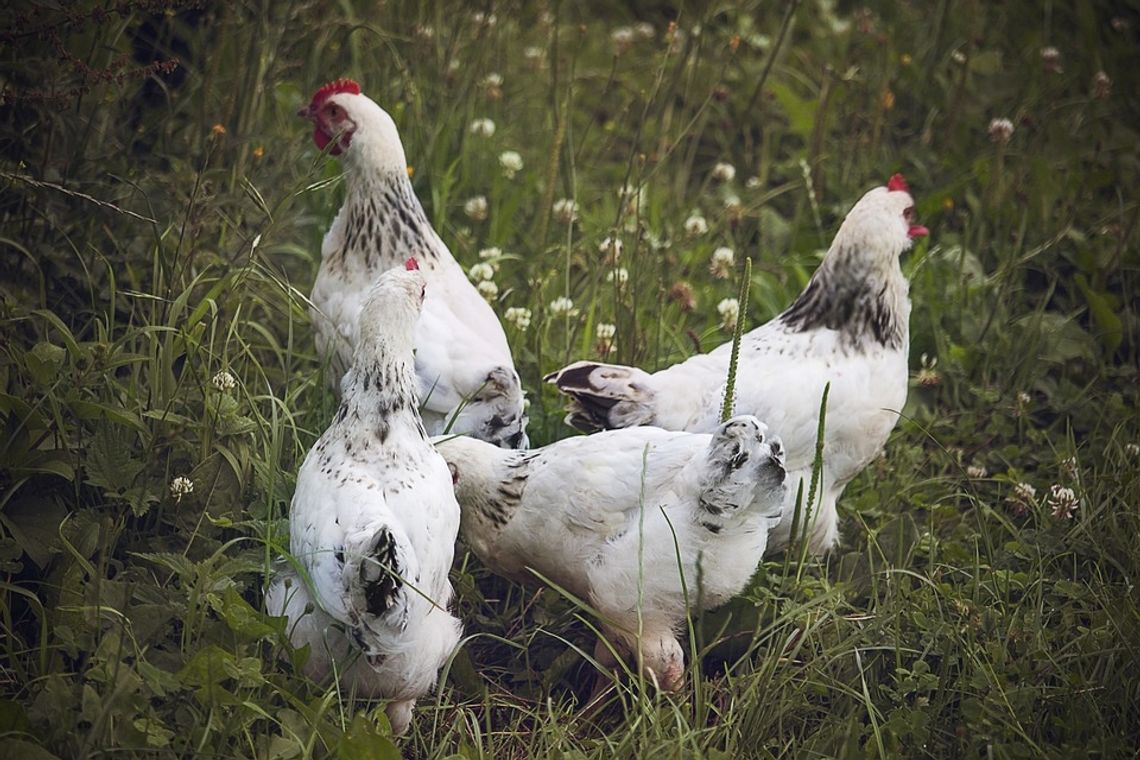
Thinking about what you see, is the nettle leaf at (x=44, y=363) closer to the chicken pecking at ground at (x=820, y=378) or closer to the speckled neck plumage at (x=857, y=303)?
the chicken pecking at ground at (x=820, y=378)

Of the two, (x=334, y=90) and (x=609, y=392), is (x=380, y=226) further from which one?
(x=609, y=392)

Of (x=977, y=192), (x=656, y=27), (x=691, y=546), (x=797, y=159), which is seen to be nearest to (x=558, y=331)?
(x=691, y=546)

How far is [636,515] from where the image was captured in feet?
10.4

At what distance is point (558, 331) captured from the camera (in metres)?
4.46

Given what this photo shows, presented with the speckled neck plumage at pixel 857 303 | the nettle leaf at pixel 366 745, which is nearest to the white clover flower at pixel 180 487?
the nettle leaf at pixel 366 745

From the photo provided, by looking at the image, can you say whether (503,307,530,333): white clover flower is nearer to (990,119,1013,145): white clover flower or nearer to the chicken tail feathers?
the chicken tail feathers

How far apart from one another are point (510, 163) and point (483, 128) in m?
0.28

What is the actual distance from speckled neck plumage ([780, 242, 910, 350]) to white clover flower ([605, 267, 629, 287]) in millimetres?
627

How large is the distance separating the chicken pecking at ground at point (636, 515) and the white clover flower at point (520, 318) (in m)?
0.84

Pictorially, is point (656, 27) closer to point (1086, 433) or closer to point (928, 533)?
point (1086, 433)

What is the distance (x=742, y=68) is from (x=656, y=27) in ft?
3.10

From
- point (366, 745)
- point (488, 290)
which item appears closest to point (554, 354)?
point (488, 290)

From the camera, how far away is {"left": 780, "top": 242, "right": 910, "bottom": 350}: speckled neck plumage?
12.5ft

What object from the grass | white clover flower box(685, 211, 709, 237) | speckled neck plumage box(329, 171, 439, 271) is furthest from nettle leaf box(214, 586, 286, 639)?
white clover flower box(685, 211, 709, 237)
